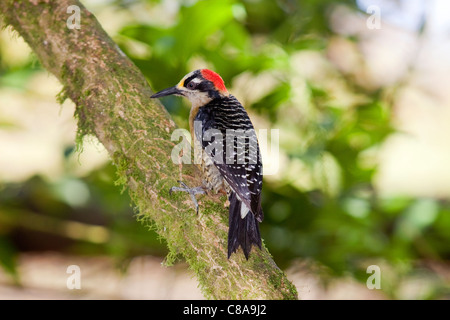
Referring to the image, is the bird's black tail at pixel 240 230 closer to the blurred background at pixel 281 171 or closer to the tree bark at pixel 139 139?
the tree bark at pixel 139 139

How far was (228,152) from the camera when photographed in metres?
2.44

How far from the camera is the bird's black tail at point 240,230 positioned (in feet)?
6.82

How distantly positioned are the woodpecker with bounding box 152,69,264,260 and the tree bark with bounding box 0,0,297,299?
0.06 metres

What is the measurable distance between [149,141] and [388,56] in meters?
5.22

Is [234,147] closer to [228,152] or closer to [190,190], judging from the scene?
[228,152]

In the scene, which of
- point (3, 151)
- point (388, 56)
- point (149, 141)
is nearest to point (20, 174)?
point (3, 151)

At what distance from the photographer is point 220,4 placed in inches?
123

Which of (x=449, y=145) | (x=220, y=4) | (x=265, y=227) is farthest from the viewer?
(x=449, y=145)

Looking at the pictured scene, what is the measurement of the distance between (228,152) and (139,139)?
0.45 metres

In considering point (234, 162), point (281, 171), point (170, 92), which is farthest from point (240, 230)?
point (281, 171)

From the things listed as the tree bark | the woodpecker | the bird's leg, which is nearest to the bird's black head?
the woodpecker

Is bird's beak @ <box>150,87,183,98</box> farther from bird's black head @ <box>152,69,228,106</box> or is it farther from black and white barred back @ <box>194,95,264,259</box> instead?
black and white barred back @ <box>194,95,264,259</box>

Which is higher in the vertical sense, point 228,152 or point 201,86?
point 201,86
